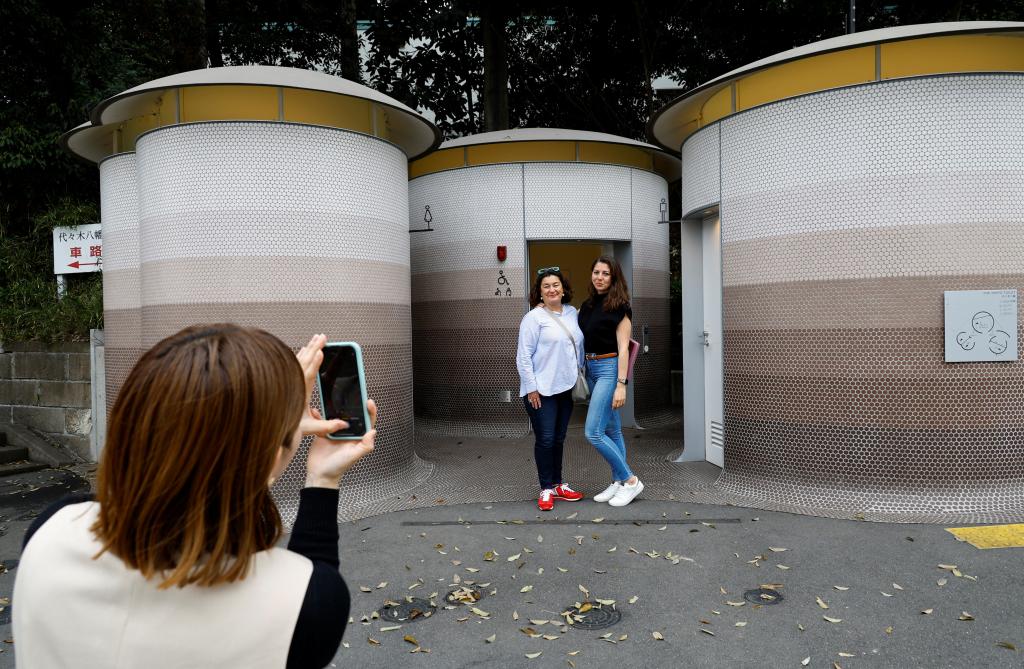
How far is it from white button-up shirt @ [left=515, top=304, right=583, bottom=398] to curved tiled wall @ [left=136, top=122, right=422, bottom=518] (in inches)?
59.8

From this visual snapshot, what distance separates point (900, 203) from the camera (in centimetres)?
544

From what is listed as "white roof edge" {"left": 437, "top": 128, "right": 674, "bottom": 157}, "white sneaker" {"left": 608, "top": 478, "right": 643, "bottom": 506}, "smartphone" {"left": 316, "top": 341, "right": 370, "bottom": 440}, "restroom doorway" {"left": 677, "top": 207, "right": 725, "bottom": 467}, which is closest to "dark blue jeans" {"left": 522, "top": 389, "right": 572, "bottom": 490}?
"white sneaker" {"left": 608, "top": 478, "right": 643, "bottom": 506}

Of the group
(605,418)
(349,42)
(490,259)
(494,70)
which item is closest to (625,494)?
(605,418)

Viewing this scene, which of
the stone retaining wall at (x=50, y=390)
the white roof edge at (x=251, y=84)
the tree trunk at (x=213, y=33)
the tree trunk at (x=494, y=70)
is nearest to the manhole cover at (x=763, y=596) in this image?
the white roof edge at (x=251, y=84)

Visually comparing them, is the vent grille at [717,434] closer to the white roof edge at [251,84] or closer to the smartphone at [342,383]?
the white roof edge at [251,84]

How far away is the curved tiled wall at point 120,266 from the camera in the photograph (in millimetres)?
7090

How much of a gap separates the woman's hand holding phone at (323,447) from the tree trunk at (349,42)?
1460cm

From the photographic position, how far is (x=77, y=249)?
394 inches

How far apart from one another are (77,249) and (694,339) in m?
7.98

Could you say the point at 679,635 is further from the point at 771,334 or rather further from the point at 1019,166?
the point at 1019,166

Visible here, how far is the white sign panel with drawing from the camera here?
5.34 meters

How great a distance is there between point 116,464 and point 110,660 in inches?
10.3

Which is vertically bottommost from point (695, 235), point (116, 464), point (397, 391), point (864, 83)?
point (397, 391)

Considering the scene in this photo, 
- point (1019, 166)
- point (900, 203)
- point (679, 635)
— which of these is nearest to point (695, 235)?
point (900, 203)
